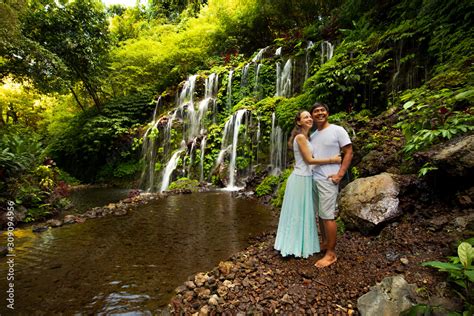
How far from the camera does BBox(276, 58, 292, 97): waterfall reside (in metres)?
12.7

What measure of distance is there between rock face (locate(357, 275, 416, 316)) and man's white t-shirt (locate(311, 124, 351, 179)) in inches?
46.8

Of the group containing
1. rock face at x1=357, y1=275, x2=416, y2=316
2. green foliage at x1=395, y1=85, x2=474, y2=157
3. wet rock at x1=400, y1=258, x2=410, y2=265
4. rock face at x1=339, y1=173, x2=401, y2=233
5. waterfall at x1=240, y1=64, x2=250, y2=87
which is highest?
waterfall at x1=240, y1=64, x2=250, y2=87

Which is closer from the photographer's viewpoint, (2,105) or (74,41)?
(74,41)

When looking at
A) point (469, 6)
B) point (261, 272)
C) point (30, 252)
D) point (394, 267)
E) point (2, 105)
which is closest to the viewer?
point (394, 267)

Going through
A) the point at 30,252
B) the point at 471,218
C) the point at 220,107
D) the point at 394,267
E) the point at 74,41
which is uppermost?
the point at 74,41

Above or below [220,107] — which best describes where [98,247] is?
below

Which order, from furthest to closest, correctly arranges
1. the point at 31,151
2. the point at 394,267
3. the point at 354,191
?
the point at 31,151 → the point at 354,191 → the point at 394,267

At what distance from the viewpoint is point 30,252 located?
450cm

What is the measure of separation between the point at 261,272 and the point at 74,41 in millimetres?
16532

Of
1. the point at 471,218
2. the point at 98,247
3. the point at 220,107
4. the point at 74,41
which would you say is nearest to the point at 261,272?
the point at 471,218

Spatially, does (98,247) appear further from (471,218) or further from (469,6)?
(469,6)

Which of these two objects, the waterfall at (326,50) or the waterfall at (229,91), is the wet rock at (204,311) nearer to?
the waterfall at (326,50)

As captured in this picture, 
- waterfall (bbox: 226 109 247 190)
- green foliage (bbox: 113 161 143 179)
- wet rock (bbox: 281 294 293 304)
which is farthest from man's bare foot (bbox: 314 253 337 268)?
green foliage (bbox: 113 161 143 179)

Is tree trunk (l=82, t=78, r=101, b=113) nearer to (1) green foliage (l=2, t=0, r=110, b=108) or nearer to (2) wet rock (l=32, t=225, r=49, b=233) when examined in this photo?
(1) green foliage (l=2, t=0, r=110, b=108)
